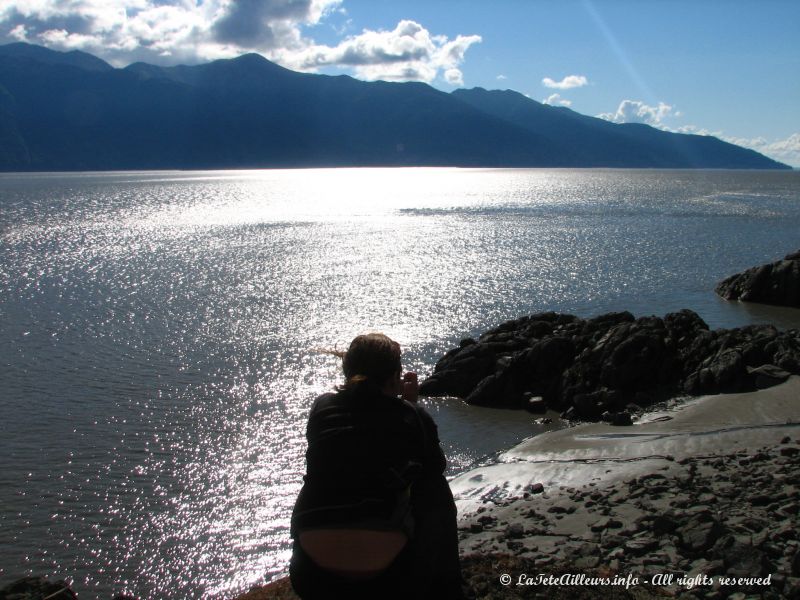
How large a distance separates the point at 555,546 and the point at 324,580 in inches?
216

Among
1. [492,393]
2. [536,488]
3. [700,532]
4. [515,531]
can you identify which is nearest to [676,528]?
[700,532]

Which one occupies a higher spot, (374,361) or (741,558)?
(374,361)

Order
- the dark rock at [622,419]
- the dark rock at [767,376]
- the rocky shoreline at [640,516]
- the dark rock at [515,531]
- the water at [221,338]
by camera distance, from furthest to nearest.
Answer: the dark rock at [767,376] → the dark rock at [622,419] → the water at [221,338] → the dark rock at [515,531] → the rocky shoreline at [640,516]

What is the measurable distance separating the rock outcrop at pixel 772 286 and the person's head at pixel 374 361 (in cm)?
3459

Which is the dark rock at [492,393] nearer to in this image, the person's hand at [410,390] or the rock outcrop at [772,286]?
the person's hand at [410,390]

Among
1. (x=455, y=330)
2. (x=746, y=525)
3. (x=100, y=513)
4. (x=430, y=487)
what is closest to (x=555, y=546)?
(x=746, y=525)

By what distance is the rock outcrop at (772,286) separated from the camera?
34250 millimetres

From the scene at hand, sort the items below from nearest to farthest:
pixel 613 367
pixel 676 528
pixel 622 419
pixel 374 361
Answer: pixel 374 361, pixel 676 528, pixel 622 419, pixel 613 367

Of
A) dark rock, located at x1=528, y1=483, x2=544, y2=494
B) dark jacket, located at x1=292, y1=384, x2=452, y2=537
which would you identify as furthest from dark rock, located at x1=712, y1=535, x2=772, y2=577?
dark rock, located at x1=528, y1=483, x2=544, y2=494

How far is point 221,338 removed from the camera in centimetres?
2730

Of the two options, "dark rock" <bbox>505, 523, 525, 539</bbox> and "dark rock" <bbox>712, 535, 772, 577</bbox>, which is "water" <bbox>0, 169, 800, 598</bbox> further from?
"dark rock" <bbox>712, 535, 772, 577</bbox>

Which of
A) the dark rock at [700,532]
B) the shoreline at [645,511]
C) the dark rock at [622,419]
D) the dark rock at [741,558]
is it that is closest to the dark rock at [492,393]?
the dark rock at [622,419]

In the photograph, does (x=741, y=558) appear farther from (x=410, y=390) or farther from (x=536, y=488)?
(x=536, y=488)

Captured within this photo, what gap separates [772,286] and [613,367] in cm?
1907
